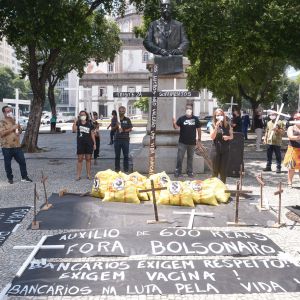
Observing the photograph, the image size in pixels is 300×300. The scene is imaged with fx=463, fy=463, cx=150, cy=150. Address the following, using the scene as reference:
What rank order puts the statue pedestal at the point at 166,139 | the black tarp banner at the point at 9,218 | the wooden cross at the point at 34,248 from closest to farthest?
the wooden cross at the point at 34,248 → the black tarp banner at the point at 9,218 → the statue pedestal at the point at 166,139

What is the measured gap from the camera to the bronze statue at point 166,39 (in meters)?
11.9

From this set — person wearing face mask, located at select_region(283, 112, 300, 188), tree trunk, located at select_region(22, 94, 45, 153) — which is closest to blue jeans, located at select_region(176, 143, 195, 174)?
person wearing face mask, located at select_region(283, 112, 300, 188)

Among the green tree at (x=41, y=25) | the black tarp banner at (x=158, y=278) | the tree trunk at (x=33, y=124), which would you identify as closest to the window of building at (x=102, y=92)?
Result: the green tree at (x=41, y=25)

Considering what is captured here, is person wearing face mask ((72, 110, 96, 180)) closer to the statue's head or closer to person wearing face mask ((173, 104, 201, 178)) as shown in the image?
person wearing face mask ((173, 104, 201, 178))

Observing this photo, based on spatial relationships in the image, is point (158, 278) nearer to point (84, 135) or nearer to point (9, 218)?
point (9, 218)

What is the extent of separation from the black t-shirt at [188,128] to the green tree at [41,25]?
6.90 meters

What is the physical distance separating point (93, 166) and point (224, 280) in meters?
9.67

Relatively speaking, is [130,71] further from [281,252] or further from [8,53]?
[281,252]

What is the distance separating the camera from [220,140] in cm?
984

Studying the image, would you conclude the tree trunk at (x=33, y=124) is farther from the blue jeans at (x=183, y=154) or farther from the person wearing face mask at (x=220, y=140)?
the person wearing face mask at (x=220, y=140)

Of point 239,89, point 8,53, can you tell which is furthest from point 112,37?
point 8,53

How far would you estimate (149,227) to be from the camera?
6996 millimetres

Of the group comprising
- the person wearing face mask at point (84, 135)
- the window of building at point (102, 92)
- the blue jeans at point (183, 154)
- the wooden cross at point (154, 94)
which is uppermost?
the window of building at point (102, 92)

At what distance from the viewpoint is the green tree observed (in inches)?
600
